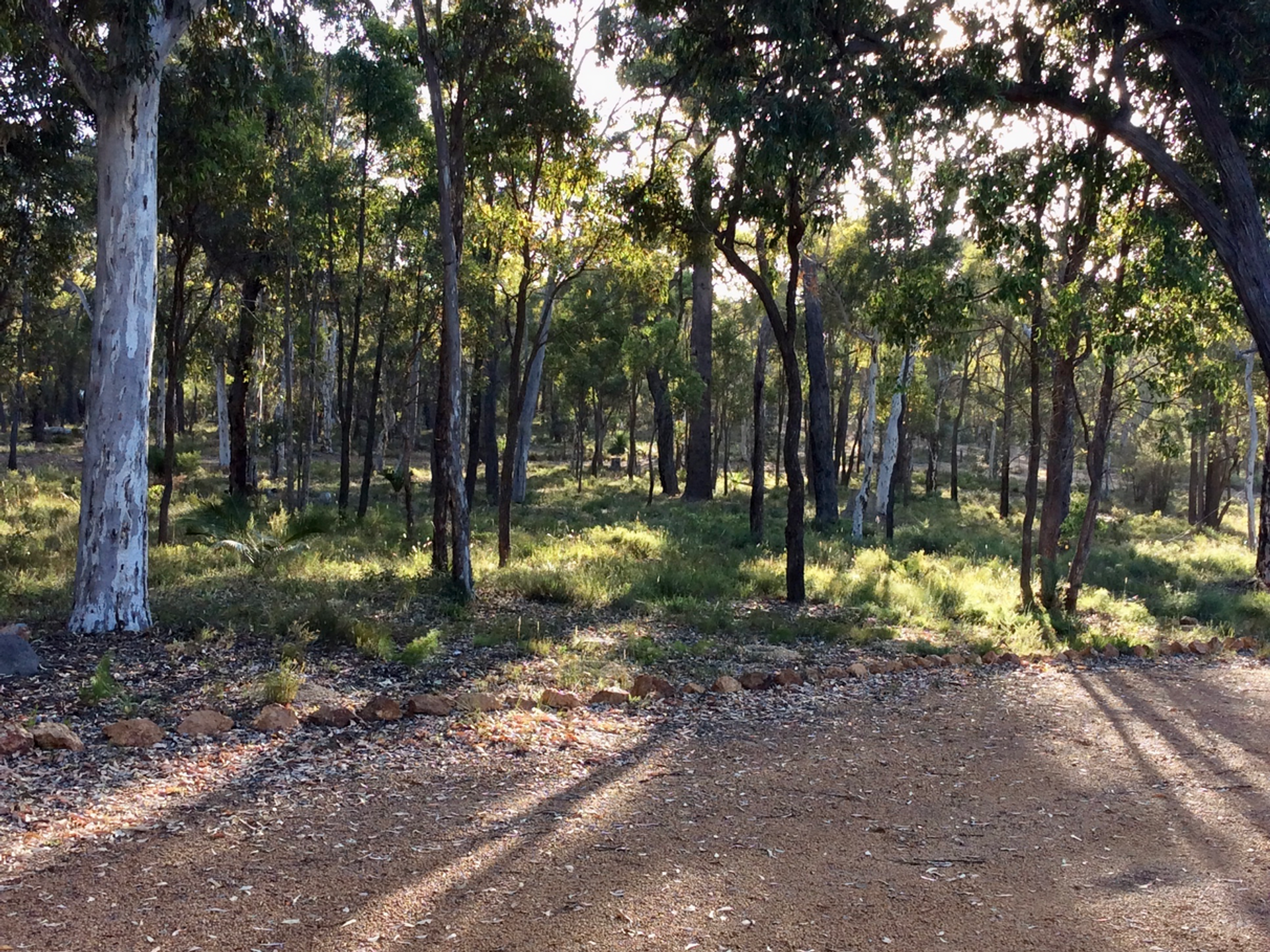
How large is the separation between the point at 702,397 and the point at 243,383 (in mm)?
11970

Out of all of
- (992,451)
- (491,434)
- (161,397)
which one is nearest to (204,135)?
(491,434)

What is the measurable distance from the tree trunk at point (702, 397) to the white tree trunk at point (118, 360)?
57.9ft

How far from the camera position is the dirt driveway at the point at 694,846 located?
3.57 meters

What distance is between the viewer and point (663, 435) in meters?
30.1

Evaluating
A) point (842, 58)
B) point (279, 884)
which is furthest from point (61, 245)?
point (279, 884)

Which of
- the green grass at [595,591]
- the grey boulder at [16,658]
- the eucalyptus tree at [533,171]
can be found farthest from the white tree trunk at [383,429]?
the grey boulder at [16,658]

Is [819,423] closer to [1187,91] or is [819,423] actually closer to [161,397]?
[1187,91]

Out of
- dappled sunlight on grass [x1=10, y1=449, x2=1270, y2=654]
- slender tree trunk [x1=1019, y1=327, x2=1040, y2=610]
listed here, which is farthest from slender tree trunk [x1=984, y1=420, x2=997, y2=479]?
slender tree trunk [x1=1019, y1=327, x2=1040, y2=610]

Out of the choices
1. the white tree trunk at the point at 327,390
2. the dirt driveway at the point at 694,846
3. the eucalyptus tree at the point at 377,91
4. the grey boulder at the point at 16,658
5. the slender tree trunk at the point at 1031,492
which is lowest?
the dirt driveway at the point at 694,846

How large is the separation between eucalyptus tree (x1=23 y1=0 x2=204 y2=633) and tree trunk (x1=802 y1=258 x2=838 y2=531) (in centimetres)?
1726

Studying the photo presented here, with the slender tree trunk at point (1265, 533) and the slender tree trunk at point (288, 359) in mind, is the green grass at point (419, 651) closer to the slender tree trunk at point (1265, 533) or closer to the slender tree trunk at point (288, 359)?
the slender tree trunk at point (288, 359)

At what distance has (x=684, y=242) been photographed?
1241 cm

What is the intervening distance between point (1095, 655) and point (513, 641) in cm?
620

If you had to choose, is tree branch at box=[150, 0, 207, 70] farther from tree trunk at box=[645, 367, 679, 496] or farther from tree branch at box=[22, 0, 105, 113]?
tree trunk at box=[645, 367, 679, 496]
